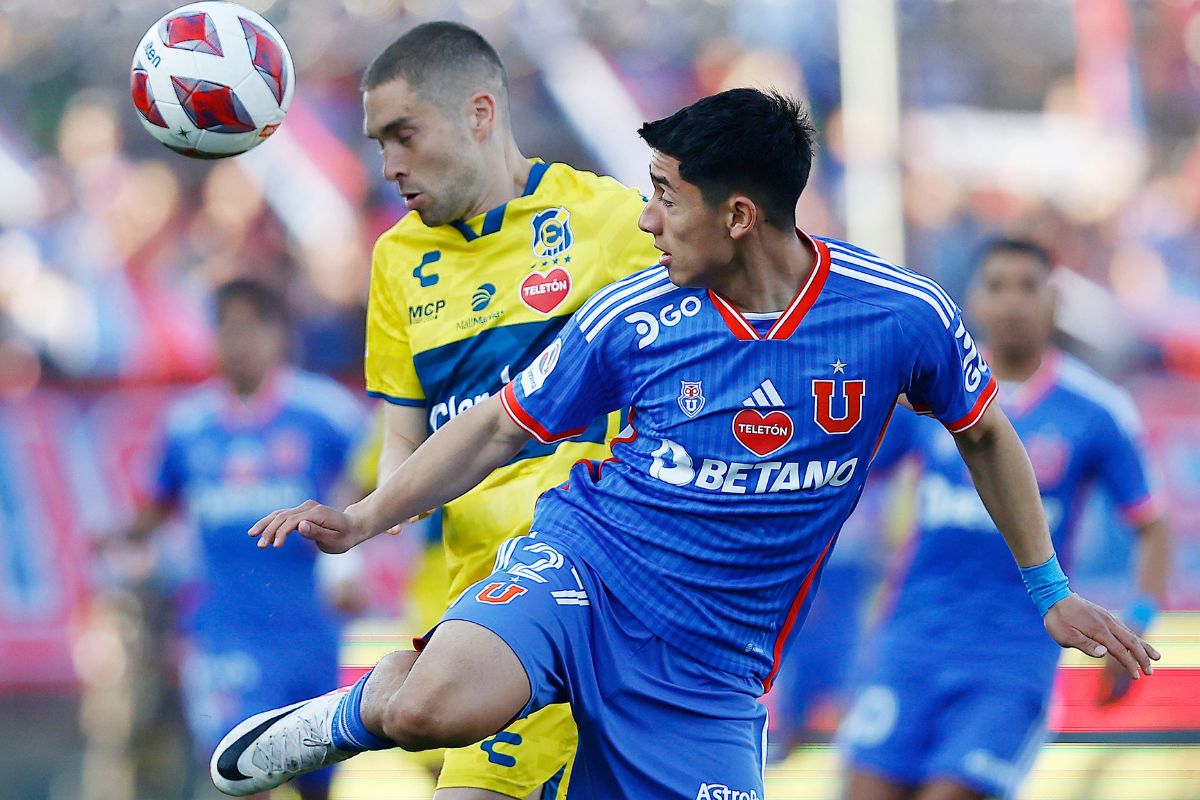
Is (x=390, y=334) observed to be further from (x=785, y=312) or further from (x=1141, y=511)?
(x=1141, y=511)

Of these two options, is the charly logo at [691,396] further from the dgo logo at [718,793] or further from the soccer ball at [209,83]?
the soccer ball at [209,83]

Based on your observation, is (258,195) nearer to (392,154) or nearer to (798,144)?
(392,154)

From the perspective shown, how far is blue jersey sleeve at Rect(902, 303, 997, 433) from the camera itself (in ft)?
12.0

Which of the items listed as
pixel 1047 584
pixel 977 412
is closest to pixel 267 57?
pixel 977 412

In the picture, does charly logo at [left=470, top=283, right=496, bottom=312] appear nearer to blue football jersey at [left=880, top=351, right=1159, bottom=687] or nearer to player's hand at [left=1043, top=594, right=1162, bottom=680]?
player's hand at [left=1043, top=594, right=1162, bottom=680]

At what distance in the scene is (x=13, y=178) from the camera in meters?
8.73

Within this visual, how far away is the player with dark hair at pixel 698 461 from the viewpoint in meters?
3.63

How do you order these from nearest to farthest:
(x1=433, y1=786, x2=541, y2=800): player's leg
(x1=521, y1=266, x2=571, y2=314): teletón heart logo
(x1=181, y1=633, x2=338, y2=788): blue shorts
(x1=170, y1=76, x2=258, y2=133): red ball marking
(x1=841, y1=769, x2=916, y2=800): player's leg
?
(x1=433, y1=786, x2=541, y2=800): player's leg
(x1=521, y1=266, x2=571, y2=314): teletón heart logo
(x1=170, y1=76, x2=258, y2=133): red ball marking
(x1=841, y1=769, x2=916, y2=800): player's leg
(x1=181, y1=633, x2=338, y2=788): blue shorts

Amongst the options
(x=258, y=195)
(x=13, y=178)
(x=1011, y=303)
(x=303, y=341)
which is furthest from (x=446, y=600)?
(x=13, y=178)

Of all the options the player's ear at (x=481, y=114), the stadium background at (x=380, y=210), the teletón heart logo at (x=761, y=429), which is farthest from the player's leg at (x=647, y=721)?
the stadium background at (x=380, y=210)

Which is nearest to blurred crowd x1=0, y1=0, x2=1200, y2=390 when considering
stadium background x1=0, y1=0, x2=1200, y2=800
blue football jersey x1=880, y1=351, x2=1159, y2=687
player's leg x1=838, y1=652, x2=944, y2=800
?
stadium background x1=0, y1=0, x2=1200, y2=800

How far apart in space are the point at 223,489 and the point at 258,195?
1.96m

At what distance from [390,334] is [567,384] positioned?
3.45ft

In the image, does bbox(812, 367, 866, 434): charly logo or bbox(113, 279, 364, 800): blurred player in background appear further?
bbox(113, 279, 364, 800): blurred player in background
